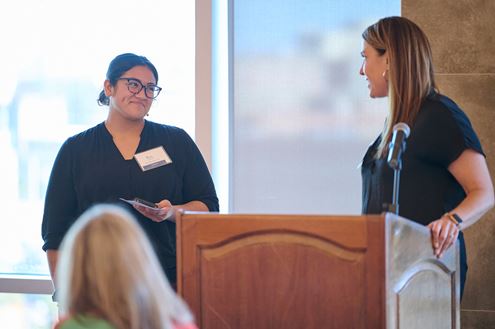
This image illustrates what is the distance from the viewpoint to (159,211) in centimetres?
299

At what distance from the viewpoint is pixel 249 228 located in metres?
2.26

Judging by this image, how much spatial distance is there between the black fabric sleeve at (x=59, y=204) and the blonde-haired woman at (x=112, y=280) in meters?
1.59

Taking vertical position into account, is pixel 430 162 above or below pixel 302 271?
above

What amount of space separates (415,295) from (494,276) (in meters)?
2.08

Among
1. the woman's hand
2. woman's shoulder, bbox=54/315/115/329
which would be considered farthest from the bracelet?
woman's shoulder, bbox=54/315/115/329

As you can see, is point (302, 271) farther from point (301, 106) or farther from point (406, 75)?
point (301, 106)

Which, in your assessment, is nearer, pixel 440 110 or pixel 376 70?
pixel 440 110

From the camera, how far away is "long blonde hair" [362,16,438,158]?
2.71 metres

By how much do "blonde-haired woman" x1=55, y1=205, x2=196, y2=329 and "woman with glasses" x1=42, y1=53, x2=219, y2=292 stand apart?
1453mm

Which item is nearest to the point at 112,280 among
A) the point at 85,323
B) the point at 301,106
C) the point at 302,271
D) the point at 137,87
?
the point at 85,323

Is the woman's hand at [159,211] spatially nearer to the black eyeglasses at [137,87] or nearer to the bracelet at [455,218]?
the black eyeglasses at [137,87]

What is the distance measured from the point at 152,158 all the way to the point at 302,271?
121 cm

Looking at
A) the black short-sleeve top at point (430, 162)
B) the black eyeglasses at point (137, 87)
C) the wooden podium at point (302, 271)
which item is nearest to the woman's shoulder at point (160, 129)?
the black eyeglasses at point (137, 87)

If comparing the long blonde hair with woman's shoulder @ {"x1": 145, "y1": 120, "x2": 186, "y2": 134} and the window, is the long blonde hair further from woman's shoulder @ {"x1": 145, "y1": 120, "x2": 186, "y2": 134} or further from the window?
the window
